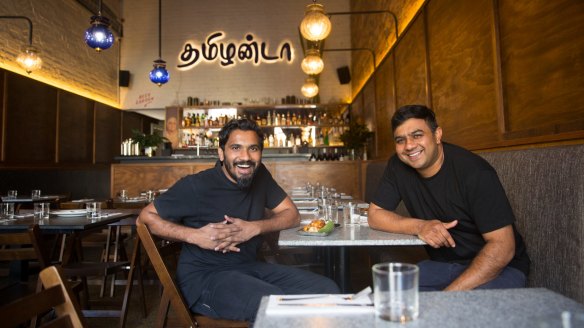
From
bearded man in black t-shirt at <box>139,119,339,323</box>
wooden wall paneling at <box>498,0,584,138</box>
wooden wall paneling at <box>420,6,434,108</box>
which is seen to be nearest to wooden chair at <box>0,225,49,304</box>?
bearded man in black t-shirt at <box>139,119,339,323</box>

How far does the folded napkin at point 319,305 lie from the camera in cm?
86

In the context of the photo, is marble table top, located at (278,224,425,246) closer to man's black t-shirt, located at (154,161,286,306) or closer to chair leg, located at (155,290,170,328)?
man's black t-shirt, located at (154,161,286,306)

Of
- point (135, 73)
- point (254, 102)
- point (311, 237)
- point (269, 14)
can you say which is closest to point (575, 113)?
point (311, 237)

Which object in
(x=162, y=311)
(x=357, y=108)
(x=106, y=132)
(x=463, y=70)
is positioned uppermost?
(x=357, y=108)

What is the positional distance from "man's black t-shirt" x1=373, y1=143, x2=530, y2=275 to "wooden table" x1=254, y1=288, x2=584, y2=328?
75 cm

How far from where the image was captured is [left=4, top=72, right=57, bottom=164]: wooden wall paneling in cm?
660

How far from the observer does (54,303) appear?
0.93m

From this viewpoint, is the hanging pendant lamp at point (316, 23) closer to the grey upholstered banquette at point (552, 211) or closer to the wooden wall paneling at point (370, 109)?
the wooden wall paneling at point (370, 109)

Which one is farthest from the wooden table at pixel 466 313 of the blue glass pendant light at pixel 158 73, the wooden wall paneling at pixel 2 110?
the wooden wall paneling at pixel 2 110

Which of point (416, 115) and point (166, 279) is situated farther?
point (416, 115)

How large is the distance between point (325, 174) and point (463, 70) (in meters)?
3.67

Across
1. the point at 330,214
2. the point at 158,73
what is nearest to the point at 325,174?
the point at 158,73

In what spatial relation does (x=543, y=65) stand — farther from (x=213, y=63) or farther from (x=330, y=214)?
(x=213, y=63)

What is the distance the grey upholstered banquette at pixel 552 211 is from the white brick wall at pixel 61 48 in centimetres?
759
